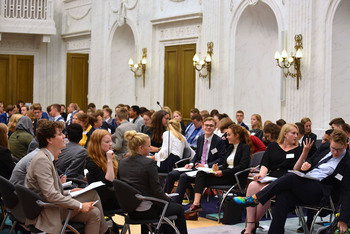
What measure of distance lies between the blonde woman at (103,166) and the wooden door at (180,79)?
30.0 feet

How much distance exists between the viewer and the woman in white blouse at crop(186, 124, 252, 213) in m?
7.52

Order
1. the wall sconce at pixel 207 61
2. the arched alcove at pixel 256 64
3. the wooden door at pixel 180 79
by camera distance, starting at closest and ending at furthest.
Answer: the arched alcove at pixel 256 64 < the wall sconce at pixel 207 61 < the wooden door at pixel 180 79

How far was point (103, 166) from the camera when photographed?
5.77 meters

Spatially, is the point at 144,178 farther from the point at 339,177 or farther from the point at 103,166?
the point at 339,177

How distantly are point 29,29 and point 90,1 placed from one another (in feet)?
7.71

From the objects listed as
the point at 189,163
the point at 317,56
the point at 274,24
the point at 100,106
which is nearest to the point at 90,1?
the point at 100,106

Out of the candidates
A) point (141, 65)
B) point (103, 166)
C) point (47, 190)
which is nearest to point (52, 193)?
point (47, 190)

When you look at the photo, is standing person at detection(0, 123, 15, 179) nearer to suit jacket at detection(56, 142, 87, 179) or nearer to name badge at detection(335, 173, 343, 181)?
suit jacket at detection(56, 142, 87, 179)

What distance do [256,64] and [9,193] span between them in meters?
9.65

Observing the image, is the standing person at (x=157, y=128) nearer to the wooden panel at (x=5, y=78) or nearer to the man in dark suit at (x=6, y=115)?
the man in dark suit at (x=6, y=115)

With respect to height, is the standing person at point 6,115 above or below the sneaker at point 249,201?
above

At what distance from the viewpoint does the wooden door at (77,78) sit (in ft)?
62.6

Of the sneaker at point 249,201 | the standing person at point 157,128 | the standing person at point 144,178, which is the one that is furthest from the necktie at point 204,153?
the standing person at point 144,178

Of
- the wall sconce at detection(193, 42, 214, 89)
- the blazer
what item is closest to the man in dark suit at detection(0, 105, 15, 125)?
the wall sconce at detection(193, 42, 214, 89)
